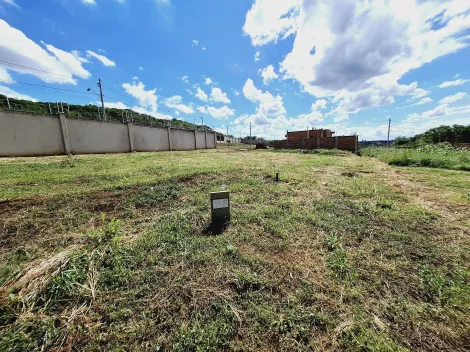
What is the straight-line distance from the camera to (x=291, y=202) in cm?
364

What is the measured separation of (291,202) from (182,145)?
23.8 m

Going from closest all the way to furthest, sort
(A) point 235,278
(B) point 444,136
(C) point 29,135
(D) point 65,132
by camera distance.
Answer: (A) point 235,278, (C) point 29,135, (D) point 65,132, (B) point 444,136

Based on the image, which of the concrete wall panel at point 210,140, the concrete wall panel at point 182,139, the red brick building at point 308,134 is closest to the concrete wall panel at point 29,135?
the concrete wall panel at point 182,139

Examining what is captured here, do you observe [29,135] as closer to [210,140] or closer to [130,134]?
[130,134]

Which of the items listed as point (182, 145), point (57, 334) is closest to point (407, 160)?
point (57, 334)

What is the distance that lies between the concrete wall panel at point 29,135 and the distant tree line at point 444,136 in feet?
131

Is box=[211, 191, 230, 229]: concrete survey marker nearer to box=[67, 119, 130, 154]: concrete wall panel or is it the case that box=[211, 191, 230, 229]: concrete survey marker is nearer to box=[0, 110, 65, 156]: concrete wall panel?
box=[0, 110, 65, 156]: concrete wall panel

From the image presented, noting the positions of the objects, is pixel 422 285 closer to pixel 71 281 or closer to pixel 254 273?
pixel 254 273

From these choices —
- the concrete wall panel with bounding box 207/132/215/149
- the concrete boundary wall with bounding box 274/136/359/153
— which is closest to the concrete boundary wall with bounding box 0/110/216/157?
the concrete wall panel with bounding box 207/132/215/149

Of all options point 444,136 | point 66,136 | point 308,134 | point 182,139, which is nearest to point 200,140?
point 182,139

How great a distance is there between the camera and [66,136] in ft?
43.2

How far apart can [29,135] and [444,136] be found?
5029cm

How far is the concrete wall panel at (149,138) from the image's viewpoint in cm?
1888

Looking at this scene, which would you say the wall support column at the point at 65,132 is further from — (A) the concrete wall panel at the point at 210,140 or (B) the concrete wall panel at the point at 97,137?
(A) the concrete wall panel at the point at 210,140
